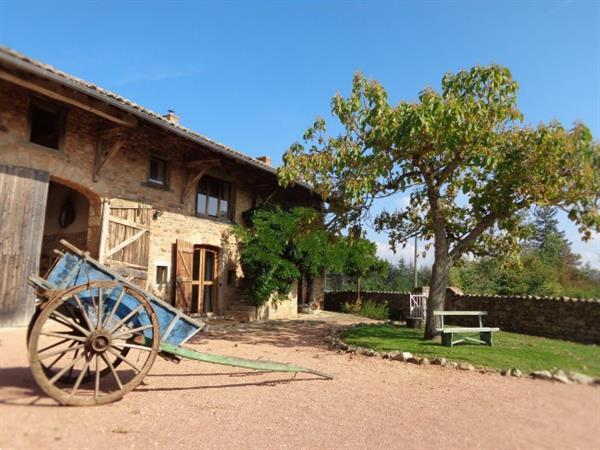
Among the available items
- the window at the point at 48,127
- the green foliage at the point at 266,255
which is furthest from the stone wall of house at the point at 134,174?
the green foliage at the point at 266,255

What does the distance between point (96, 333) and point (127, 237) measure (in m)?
6.33

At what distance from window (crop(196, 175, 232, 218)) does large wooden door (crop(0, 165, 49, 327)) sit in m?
4.40

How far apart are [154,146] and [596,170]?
9434mm

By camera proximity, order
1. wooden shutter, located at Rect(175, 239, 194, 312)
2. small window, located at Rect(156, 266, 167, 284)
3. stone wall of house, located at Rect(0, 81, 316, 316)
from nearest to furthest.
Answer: stone wall of house, located at Rect(0, 81, 316, 316)
small window, located at Rect(156, 266, 167, 284)
wooden shutter, located at Rect(175, 239, 194, 312)

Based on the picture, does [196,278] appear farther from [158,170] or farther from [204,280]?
[158,170]

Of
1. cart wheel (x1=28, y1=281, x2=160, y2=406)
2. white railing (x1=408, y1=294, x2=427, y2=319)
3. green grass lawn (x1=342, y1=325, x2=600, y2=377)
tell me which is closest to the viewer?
cart wheel (x1=28, y1=281, x2=160, y2=406)

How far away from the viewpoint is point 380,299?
18328 mm

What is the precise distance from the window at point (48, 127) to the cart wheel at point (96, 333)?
5972 millimetres

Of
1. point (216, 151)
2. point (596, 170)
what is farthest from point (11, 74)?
point (596, 170)

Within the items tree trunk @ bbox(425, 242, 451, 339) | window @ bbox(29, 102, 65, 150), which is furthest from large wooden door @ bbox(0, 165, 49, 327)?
tree trunk @ bbox(425, 242, 451, 339)

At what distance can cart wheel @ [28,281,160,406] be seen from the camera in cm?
375

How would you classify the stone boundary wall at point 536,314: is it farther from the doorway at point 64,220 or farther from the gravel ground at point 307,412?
the doorway at point 64,220

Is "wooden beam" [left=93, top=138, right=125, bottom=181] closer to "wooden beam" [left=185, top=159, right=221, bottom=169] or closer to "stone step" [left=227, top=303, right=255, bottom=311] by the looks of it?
"wooden beam" [left=185, top=159, right=221, bottom=169]

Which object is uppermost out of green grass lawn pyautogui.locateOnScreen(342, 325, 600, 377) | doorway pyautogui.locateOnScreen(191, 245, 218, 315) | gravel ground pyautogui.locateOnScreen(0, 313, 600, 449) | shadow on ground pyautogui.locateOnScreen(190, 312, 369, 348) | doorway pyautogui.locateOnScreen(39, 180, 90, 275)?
doorway pyautogui.locateOnScreen(39, 180, 90, 275)
